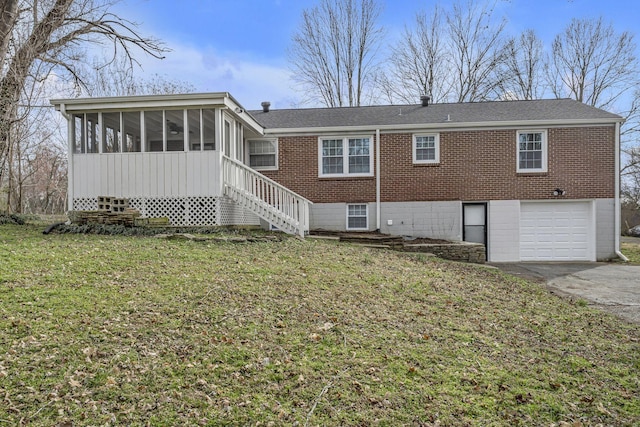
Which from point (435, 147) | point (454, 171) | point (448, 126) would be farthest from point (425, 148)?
point (454, 171)

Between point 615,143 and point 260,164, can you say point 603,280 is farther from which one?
point 260,164

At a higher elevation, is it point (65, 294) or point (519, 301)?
point (65, 294)

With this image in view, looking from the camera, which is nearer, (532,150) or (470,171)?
(532,150)

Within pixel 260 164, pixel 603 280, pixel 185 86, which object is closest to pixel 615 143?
pixel 603 280

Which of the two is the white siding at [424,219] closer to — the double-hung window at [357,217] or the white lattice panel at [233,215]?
the double-hung window at [357,217]

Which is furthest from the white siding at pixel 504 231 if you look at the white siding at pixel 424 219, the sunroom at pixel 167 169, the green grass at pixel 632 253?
the sunroom at pixel 167 169

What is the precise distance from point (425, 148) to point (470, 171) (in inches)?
63.7

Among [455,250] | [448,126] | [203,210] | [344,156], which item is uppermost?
[448,126]

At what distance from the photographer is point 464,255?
1188 cm

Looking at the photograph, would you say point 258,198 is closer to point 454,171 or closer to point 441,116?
point 454,171

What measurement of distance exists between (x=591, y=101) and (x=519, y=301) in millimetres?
26234

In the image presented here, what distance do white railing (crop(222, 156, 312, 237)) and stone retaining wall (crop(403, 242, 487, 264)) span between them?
3229mm

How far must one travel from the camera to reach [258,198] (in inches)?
436

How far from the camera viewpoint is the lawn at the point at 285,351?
2.99 meters
